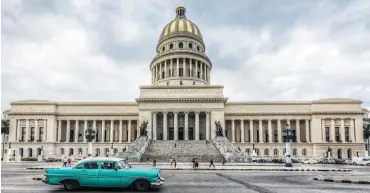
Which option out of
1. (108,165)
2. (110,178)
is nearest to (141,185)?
(110,178)

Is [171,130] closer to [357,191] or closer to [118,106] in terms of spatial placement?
[118,106]

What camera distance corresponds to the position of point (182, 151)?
2229 inches

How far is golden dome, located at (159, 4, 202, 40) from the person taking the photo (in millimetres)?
89562

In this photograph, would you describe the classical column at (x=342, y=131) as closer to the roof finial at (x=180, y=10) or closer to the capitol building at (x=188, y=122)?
the capitol building at (x=188, y=122)

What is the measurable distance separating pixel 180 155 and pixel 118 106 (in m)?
30.2

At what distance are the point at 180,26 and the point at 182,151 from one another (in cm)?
4351

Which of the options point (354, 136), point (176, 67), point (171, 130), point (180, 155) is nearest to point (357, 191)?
point (180, 155)

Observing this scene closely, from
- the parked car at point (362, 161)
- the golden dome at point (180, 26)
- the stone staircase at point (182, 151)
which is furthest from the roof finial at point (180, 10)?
the parked car at point (362, 161)

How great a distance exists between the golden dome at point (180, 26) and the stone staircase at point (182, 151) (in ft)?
121

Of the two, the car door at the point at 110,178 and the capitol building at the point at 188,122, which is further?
the capitol building at the point at 188,122

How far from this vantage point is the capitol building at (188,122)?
71.1 metres

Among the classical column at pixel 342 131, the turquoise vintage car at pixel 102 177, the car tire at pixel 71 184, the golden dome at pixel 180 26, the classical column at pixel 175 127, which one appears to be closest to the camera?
the turquoise vintage car at pixel 102 177

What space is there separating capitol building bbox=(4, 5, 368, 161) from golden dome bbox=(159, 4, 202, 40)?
19.9 metres

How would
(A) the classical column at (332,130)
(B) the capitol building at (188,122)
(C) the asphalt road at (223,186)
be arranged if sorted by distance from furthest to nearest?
1. (A) the classical column at (332,130)
2. (B) the capitol building at (188,122)
3. (C) the asphalt road at (223,186)
